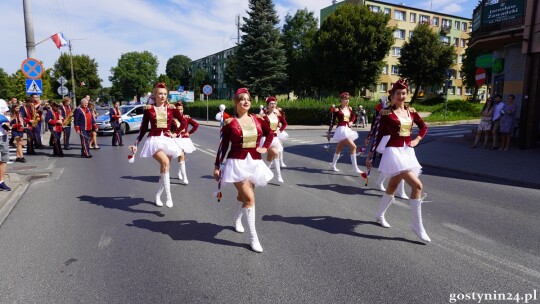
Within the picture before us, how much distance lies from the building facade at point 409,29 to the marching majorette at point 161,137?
173 ft

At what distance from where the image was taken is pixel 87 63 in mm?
79812

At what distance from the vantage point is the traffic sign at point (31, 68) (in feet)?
39.0

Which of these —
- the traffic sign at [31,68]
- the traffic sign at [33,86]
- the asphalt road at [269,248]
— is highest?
the traffic sign at [31,68]

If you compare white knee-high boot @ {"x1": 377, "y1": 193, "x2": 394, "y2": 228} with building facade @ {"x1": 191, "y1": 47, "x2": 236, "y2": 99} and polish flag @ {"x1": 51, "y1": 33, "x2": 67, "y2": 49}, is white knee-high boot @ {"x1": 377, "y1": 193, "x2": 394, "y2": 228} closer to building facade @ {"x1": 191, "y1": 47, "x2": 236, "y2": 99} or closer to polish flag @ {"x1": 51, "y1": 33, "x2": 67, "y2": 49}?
polish flag @ {"x1": 51, "y1": 33, "x2": 67, "y2": 49}

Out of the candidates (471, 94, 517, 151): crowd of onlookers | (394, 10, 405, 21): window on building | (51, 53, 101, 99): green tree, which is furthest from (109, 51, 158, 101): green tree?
(471, 94, 517, 151): crowd of onlookers

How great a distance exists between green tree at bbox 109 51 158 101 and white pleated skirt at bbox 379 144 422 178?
9907 centimetres

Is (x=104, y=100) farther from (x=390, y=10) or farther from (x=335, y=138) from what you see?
(x=335, y=138)

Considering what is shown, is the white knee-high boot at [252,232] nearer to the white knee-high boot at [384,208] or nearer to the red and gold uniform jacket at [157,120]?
the white knee-high boot at [384,208]

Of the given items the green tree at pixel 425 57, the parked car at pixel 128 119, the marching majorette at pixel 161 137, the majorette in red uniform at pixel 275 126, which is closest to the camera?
the marching majorette at pixel 161 137

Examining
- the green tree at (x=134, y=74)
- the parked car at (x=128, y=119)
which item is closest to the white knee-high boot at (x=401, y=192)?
the parked car at (x=128, y=119)

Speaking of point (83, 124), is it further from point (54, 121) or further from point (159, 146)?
point (159, 146)

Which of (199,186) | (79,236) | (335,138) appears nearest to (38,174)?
(199,186)

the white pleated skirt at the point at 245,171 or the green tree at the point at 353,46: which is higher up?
the green tree at the point at 353,46

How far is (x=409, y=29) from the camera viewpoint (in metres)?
61.3
